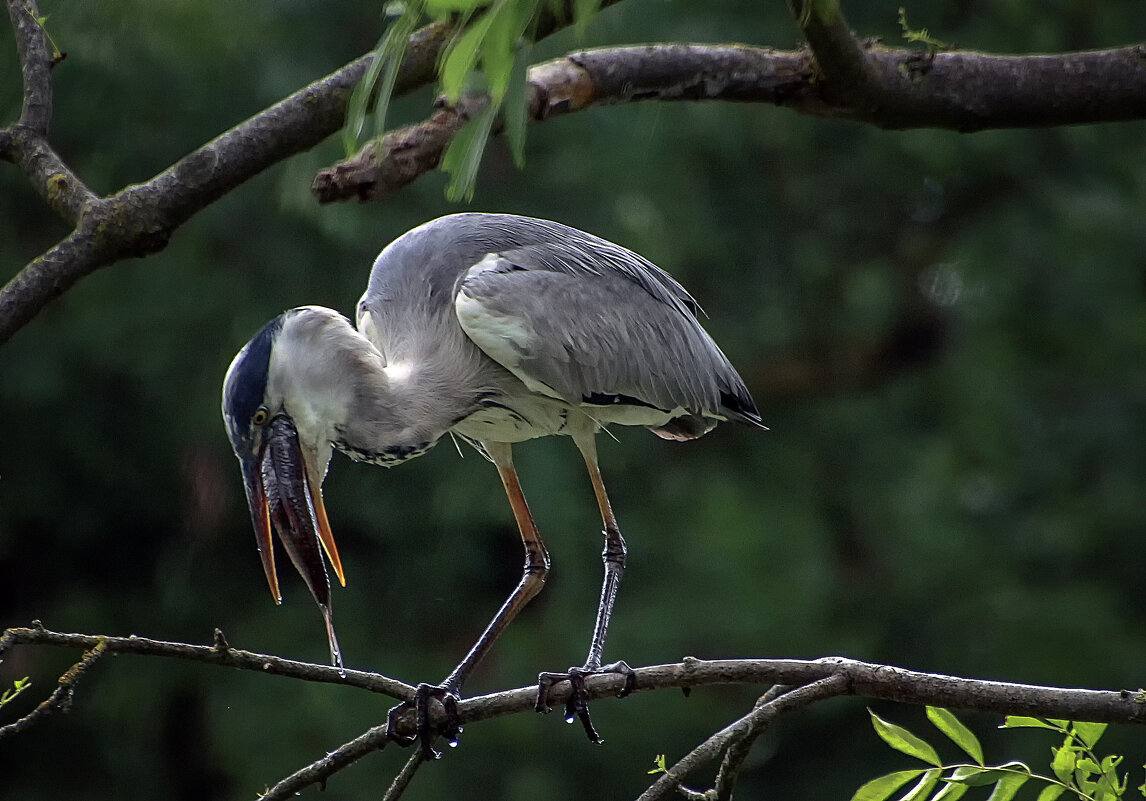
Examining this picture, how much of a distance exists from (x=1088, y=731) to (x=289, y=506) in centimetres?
135

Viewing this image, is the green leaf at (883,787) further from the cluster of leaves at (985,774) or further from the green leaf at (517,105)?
the green leaf at (517,105)

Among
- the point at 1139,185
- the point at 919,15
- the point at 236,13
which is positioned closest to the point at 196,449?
the point at 236,13

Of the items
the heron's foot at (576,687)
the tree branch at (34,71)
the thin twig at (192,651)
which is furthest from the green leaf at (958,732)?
the tree branch at (34,71)

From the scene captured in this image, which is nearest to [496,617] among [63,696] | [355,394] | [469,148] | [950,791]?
[355,394]

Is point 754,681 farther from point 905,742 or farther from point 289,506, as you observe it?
point 289,506

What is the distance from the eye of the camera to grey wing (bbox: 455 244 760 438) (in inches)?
102

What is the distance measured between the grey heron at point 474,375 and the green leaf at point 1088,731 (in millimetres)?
686

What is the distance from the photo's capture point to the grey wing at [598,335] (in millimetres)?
2596

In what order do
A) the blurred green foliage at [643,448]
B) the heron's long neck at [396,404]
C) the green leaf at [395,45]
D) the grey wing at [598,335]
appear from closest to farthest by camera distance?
1. the green leaf at [395,45]
2. the heron's long neck at [396,404]
3. the grey wing at [598,335]
4. the blurred green foliage at [643,448]

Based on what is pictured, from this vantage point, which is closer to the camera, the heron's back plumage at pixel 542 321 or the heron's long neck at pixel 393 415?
the heron's long neck at pixel 393 415

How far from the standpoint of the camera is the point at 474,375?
8.82 feet

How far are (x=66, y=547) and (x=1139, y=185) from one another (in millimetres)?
5264

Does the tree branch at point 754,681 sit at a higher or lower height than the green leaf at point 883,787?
higher

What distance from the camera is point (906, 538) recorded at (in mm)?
6051
